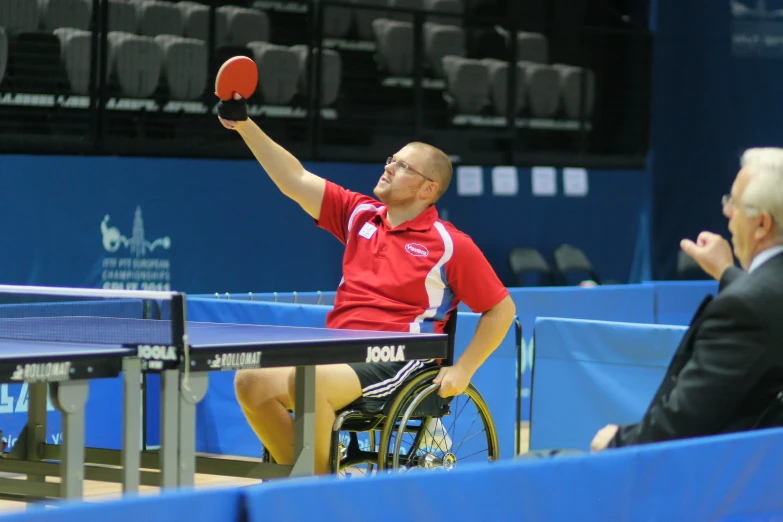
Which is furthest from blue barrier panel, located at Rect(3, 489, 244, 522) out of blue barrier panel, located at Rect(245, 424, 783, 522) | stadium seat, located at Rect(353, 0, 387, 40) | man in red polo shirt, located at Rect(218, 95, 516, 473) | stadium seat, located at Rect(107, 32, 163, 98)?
stadium seat, located at Rect(353, 0, 387, 40)

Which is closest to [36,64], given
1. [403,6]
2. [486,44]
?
[403,6]

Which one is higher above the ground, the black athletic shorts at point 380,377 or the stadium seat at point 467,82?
the stadium seat at point 467,82

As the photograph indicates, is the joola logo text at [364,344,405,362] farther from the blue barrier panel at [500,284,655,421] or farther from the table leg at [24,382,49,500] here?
the blue barrier panel at [500,284,655,421]

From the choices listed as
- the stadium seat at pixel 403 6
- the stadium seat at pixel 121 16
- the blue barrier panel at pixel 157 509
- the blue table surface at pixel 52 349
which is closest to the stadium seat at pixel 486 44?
the stadium seat at pixel 403 6

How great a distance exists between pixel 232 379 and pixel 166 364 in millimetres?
2964

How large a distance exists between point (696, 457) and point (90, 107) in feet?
20.8

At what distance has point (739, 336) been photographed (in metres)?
2.65

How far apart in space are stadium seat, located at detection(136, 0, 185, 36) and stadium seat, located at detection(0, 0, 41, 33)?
82cm

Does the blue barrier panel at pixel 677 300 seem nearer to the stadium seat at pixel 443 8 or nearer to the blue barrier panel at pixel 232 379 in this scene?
the stadium seat at pixel 443 8

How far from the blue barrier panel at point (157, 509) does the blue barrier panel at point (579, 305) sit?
208 inches

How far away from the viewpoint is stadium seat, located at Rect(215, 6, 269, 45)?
359 inches

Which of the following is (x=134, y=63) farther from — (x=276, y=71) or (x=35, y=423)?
(x=35, y=423)

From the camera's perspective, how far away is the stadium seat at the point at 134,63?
330 inches

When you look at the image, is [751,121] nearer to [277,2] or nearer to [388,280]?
[277,2]
